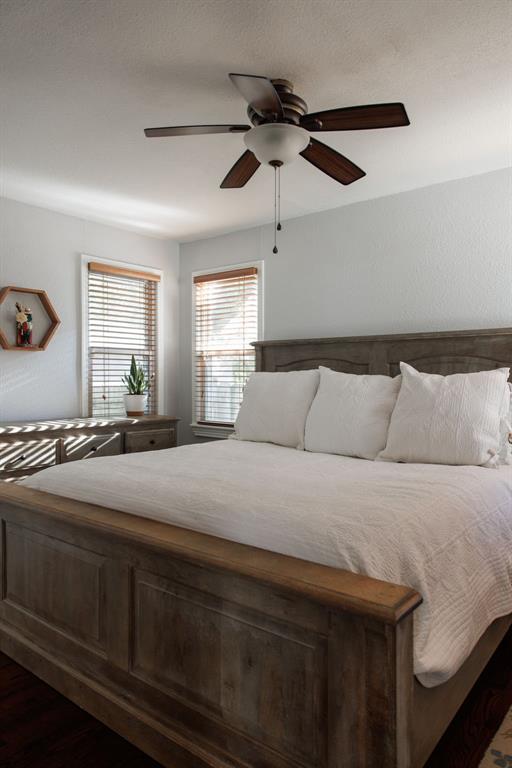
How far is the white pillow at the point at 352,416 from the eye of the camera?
2.75 meters

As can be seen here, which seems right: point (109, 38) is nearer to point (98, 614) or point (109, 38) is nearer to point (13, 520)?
point (13, 520)

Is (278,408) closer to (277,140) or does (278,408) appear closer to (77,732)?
(277,140)

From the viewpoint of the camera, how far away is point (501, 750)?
163cm

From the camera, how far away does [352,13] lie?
6.01 feet

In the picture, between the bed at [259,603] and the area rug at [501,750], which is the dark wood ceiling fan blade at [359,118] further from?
the area rug at [501,750]

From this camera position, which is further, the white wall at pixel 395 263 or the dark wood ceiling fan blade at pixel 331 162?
the white wall at pixel 395 263

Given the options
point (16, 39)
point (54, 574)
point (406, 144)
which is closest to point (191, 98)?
point (16, 39)

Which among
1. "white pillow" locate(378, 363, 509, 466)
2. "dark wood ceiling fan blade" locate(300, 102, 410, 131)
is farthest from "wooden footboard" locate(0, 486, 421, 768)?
"dark wood ceiling fan blade" locate(300, 102, 410, 131)

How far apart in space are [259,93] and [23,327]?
2.62 meters

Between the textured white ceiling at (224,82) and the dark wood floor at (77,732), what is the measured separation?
2451 millimetres

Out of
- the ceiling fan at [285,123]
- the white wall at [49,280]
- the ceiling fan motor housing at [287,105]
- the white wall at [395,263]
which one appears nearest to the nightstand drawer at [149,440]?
the white wall at [49,280]

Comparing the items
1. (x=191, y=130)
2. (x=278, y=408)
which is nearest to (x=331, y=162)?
(x=191, y=130)

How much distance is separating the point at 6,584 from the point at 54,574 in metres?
0.39

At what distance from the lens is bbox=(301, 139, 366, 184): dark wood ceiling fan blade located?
2.39 m
